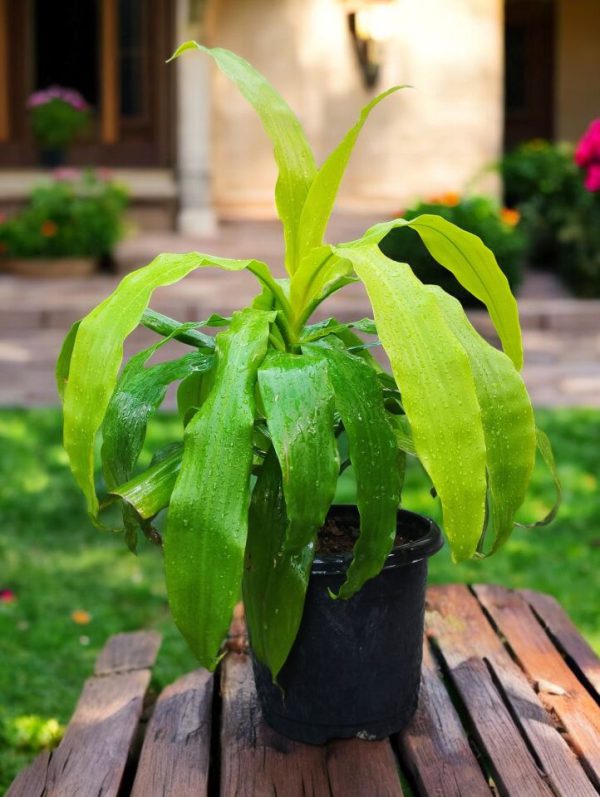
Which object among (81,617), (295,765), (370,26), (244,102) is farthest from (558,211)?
(295,765)

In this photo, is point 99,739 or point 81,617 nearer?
point 99,739

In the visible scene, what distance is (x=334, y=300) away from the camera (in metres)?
7.97

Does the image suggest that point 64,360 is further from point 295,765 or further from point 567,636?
point 567,636

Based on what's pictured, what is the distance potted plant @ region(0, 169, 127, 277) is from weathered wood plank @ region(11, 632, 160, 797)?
21.9ft

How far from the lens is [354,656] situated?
1651 millimetres

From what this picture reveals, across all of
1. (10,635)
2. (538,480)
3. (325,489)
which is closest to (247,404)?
(325,489)

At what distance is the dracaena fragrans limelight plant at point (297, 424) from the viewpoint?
54.6 inches

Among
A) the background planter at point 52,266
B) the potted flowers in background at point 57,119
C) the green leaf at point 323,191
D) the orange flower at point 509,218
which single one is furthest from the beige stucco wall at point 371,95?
the green leaf at point 323,191

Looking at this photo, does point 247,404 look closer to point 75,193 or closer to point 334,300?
point 334,300

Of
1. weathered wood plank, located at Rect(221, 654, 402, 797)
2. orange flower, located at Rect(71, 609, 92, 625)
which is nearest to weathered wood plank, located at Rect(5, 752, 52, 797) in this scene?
weathered wood plank, located at Rect(221, 654, 402, 797)

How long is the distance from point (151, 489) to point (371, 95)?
8995mm

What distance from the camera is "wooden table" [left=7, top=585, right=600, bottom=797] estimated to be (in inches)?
63.7

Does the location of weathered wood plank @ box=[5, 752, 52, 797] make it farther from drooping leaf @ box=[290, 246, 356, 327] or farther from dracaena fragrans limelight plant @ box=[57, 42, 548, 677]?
drooping leaf @ box=[290, 246, 356, 327]

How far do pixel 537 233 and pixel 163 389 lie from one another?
318 inches
